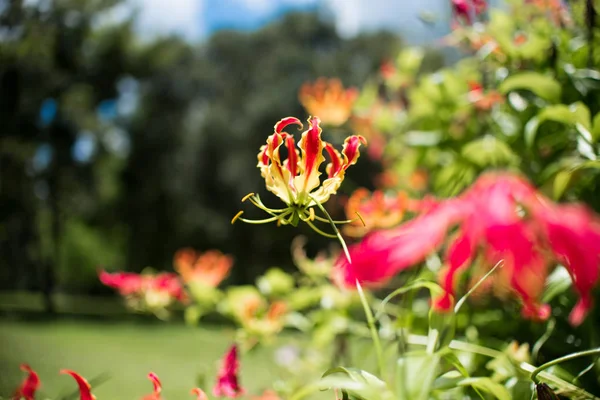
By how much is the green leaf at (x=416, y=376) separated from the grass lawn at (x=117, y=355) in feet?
6.13

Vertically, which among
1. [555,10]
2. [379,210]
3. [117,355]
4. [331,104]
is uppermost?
[555,10]

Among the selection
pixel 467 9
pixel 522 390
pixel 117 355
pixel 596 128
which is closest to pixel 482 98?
pixel 467 9

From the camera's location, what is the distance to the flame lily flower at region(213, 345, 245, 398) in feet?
2.02

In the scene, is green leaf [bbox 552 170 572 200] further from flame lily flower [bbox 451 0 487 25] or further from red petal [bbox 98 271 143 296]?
red petal [bbox 98 271 143 296]

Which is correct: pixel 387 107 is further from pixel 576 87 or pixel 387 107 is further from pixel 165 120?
pixel 165 120

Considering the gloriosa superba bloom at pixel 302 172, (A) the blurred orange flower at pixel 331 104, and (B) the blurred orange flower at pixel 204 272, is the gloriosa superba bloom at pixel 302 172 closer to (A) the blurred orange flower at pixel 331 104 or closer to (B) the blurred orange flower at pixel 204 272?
(B) the blurred orange flower at pixel 204 272

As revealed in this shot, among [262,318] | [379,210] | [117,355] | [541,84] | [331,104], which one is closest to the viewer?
[541,84]

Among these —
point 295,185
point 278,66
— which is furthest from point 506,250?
point 278,66

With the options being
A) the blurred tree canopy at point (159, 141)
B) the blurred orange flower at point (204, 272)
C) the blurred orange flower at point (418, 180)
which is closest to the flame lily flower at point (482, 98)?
the blurred orange flower at point (418, 180)

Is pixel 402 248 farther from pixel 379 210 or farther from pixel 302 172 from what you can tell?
pixel 379 210

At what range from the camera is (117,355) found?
4520 millimetres

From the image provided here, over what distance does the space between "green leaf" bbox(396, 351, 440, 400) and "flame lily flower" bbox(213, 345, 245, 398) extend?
0.33 metres

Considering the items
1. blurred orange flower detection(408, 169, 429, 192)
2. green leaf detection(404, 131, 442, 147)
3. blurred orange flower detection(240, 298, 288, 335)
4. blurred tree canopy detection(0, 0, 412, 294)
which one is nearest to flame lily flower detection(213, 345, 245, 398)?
blurred orange flower detection(240, 298, 288, 335)

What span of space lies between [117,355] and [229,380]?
4229 millimetres
